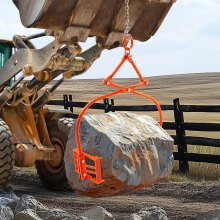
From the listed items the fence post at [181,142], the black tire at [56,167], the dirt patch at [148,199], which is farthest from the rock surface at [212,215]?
the fence post at [181,142]

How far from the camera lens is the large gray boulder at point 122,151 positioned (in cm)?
577

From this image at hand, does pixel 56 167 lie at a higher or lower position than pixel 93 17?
lower

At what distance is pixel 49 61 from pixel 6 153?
72.0 inches

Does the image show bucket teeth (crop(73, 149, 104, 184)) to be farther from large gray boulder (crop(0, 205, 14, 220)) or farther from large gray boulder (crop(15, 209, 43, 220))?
large gray boulder (crop(0, 205, 14, 220))

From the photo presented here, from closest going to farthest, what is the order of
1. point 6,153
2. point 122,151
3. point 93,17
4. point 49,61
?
point 122,151 → point 93,17 → point 49,61 → point 6,153

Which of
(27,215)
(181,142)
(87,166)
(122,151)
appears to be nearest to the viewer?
(87,166)

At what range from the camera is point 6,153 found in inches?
364

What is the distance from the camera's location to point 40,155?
10.1m

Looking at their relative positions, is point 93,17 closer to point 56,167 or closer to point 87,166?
point 87,166

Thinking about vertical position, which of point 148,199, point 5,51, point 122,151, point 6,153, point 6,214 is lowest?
point 148,199

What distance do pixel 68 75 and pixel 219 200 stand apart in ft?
10.3

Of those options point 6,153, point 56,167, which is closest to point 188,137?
point 56,167

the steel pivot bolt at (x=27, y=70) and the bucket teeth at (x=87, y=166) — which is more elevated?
the steel pivot bolt at (x=27, y=70)

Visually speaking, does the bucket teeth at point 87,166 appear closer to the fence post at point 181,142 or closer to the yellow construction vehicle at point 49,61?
the yellow construction vehicle at point 49,61
